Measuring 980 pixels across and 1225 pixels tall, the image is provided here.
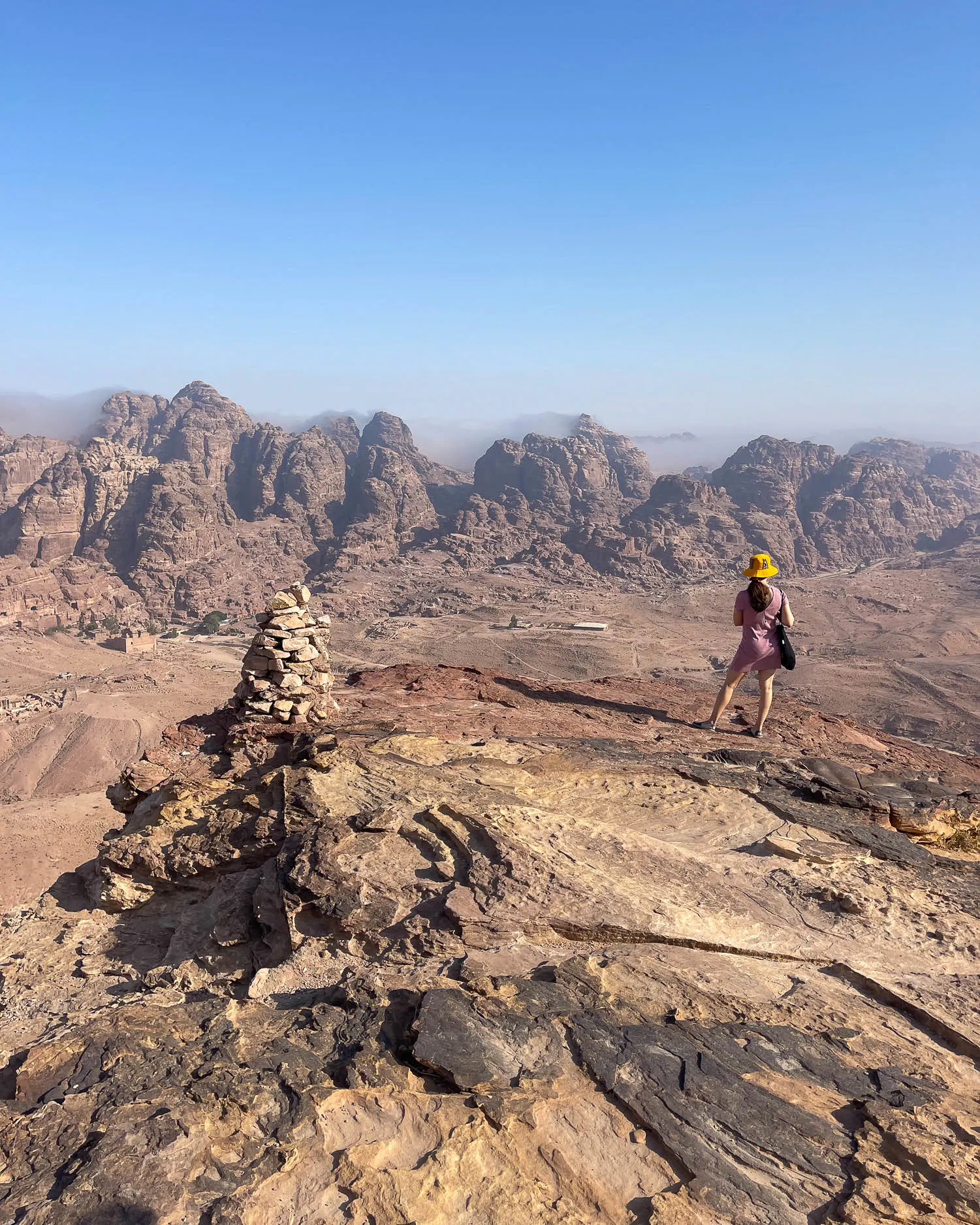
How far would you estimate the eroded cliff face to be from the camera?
313 centimetres

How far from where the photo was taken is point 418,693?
9.75 meters

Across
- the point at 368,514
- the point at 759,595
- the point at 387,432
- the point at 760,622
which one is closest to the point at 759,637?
the point at 760,622

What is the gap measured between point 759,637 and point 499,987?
5598 millimetres

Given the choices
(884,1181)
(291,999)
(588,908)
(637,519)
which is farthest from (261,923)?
(637,519)

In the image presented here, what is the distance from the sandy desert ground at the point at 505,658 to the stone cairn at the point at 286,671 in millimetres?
5706

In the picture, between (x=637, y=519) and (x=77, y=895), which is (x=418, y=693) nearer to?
(x=77, y=895)

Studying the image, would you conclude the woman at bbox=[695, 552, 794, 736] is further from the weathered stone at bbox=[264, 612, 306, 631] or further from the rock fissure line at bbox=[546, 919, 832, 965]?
the weathered stone at bbox=[264, 612, 306, 631]

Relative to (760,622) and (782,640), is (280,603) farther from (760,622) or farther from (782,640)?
(782,640)

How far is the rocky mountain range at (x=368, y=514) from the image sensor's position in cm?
6575

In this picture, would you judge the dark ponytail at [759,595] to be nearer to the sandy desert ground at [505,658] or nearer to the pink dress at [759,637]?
the pink dress at [759,637]

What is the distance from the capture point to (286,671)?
335 inches

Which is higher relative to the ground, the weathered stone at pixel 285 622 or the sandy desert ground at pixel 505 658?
the weathered stone at pixel 285 622

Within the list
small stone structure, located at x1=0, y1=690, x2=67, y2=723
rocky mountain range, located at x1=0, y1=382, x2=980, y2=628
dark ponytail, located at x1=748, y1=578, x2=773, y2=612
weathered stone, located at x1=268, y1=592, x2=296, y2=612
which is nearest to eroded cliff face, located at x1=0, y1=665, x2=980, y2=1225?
weathered stone, located at x1=268, y1=592, x2=296, y2=612

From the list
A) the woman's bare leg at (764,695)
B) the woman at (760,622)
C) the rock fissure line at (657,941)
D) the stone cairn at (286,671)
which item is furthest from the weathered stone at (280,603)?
the woman's bare leg at (764,695)
